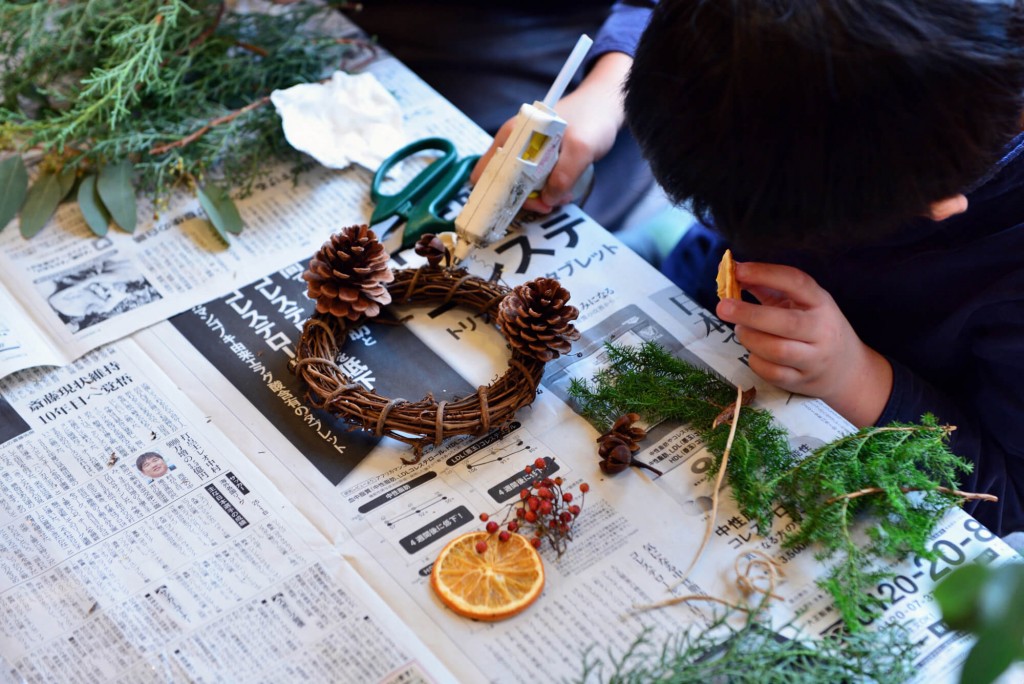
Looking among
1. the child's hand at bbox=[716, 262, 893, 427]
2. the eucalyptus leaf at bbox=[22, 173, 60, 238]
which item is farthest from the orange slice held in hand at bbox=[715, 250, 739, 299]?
the eucalyptus leaf at bbox=[22, 173, 60, 238]

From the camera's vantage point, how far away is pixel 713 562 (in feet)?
2.36

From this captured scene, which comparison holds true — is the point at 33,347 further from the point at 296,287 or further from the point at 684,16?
the point at 684,16

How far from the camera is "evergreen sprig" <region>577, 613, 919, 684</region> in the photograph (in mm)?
635

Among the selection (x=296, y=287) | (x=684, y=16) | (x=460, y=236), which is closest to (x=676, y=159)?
(x=684, y=16)

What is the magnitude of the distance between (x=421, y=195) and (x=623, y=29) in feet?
1.12

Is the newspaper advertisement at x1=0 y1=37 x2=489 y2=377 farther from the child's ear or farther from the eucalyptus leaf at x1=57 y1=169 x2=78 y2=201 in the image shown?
the child's ear

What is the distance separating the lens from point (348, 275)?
85 cm

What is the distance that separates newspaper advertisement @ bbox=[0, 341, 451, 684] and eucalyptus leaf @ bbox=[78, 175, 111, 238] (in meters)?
0.22

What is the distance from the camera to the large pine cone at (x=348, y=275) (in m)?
0.85

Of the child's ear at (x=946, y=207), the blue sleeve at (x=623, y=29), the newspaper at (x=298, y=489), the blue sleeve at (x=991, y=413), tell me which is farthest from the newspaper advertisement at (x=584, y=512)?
the blue sleeve at (x=623, y=29)

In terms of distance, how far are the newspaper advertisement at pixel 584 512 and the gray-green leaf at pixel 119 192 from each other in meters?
0.18

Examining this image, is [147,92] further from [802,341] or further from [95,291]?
[802,341]

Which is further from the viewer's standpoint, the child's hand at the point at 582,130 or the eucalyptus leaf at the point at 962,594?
the child's hand at the point at 582,130

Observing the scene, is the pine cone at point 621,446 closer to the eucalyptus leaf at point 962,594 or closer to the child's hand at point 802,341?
the child's hand at point 802,341
